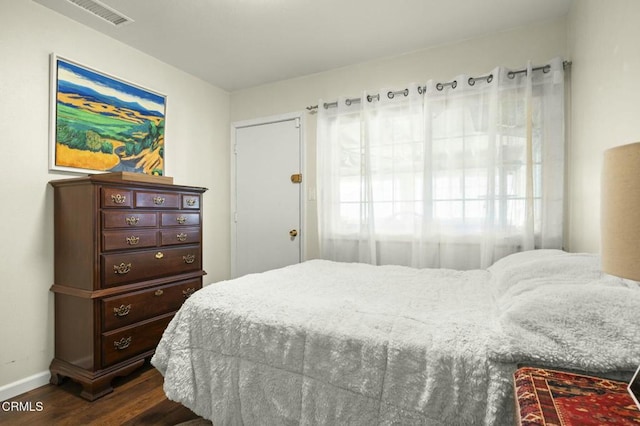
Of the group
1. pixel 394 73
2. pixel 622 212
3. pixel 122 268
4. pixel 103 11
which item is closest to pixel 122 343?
pixel 122 268

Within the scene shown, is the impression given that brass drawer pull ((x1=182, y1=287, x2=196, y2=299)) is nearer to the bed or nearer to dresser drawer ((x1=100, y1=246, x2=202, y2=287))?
dresser drawer ((x1=100, y1=246, x2=202, y2=287))

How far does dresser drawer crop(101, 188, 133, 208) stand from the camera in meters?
2.17

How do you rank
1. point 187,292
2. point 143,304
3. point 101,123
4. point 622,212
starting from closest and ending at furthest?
point 622,212
point 143,304
point 101,123
point 187,292

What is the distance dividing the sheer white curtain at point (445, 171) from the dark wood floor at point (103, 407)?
6.01 feet

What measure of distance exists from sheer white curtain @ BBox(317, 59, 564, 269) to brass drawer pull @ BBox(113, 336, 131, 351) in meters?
1.78

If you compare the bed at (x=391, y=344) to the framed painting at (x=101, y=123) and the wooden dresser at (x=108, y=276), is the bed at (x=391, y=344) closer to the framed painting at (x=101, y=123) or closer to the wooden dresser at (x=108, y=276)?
the wooden dresser at (x=108, y=276)

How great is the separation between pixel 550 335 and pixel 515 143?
6.70ft

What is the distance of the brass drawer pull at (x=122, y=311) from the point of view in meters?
2.21

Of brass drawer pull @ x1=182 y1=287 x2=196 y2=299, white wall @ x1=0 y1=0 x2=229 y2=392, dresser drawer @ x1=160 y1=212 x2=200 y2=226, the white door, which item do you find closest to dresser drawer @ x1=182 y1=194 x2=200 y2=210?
dresser drawer @ x1=160 y1=212 x2=200 y2=226

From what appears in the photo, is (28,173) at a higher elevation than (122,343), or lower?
higher

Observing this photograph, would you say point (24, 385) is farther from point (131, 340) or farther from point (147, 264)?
point (147, 264)

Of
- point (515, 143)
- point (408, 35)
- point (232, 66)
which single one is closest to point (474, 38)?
point (408, 35)

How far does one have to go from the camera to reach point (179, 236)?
2713mm

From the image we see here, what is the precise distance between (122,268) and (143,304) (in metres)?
0.32
